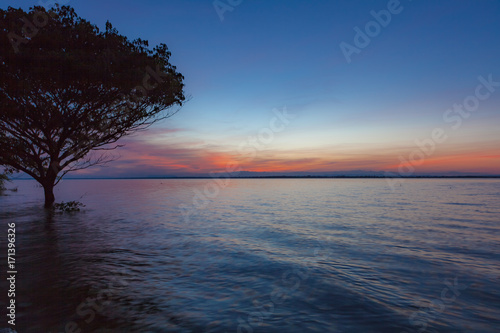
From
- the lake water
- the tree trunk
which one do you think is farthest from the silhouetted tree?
the lake water

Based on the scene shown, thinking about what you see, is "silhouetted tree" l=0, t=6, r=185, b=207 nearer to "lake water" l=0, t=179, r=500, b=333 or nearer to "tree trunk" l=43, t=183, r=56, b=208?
"tree trunk" l=43, t=183, r=56, b=208

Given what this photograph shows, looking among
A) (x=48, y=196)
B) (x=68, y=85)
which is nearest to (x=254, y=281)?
(x=68, y=85)

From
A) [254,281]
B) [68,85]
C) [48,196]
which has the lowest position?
[254,281]

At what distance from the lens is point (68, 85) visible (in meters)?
19.8

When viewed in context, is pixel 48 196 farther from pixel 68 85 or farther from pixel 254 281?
pixel 254 281

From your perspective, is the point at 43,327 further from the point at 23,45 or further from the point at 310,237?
the point at 23,45

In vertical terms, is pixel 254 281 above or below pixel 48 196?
below

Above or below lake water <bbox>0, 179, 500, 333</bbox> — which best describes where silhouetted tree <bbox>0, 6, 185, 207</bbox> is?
above

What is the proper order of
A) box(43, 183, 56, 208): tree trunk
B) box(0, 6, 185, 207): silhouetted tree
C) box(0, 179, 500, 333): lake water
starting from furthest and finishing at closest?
box(43, 183, 56, 208): tree trunk, box(0, 6, 185, 207): silhouetted tree, box(0, 179, 500, 333): lake water

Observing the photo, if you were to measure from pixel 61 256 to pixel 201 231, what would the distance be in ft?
29.3

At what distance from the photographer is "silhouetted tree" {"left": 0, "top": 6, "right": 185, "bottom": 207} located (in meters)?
17.9

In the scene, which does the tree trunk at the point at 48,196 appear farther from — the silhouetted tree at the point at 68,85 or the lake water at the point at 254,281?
the lake water at the point at 254,281

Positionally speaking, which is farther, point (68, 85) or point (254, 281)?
point (68, 85)

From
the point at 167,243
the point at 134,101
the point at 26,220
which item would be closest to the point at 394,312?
the point at 167,243
